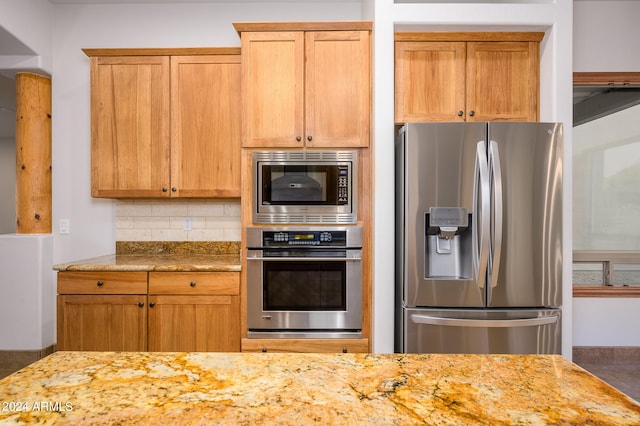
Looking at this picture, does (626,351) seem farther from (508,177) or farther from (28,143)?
(28,143)

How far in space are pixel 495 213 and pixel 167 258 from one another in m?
2.35

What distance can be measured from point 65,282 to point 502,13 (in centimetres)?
342

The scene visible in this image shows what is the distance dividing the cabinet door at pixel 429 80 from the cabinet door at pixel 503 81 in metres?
0.08

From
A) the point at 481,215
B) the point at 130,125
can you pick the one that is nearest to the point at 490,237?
the point at 481,215

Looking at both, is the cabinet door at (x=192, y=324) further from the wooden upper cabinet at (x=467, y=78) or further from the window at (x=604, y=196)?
the window at (x=604, y=196)

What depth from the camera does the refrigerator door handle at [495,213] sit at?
2.06 metres

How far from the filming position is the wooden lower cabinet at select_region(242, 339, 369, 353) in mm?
2447

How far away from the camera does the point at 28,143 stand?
2.97 m

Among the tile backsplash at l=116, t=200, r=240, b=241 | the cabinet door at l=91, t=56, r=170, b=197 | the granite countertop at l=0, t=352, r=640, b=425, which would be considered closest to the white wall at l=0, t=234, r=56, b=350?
the tile backsplash at l=116, t=200, r=240, b=241

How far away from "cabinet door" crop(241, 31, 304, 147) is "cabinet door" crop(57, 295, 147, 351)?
137 centimetres

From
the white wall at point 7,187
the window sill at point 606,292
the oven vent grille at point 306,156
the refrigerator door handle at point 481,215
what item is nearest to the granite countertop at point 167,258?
the oven vent grille at point 306,156

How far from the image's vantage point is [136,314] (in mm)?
2443

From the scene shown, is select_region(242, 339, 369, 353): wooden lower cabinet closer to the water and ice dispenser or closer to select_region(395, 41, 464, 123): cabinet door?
the water and ice dispenser

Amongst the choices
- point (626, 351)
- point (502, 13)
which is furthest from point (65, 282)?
point (626, 351)
